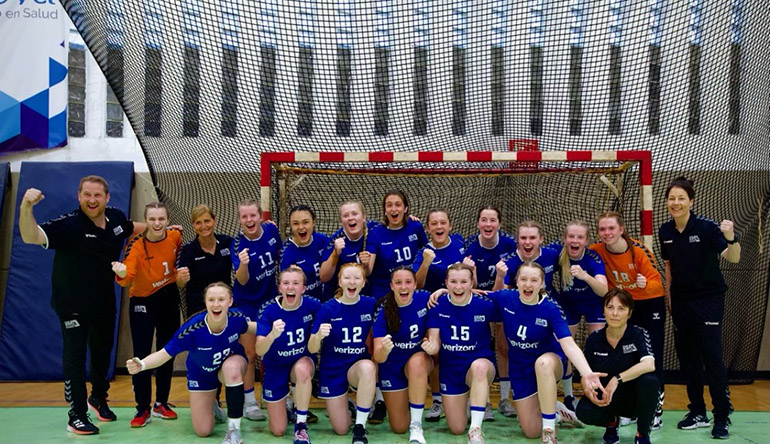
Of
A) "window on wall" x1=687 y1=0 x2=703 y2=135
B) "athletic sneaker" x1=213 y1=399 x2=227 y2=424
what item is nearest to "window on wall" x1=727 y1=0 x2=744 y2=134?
"window on wall" x1=687 y1=0 x2=703 y2=135

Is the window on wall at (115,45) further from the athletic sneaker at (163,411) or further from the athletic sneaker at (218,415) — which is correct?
the athletic sneaker at (218,415)

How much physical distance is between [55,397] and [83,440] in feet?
5.65

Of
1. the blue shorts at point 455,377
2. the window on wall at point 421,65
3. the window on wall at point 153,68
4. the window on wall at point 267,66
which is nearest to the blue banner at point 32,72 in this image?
the window on wall at point 153,68

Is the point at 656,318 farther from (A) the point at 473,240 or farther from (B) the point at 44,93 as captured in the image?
(B) the point at 44,93

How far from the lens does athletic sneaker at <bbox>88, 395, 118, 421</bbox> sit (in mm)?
4781

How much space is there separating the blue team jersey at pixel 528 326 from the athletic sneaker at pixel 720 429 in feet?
3.63

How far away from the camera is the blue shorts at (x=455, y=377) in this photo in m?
4.38

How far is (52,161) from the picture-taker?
280 inches

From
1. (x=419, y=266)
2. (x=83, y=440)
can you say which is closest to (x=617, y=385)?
(x=419, y=266)

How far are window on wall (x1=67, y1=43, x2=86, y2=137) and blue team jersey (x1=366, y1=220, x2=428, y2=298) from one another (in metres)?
4.21

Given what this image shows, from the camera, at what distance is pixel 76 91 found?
7371mm

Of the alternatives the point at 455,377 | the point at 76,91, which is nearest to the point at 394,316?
the point at 455,377

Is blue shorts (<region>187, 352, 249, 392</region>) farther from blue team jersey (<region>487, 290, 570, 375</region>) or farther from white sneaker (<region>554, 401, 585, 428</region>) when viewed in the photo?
white sneaker (<region>554, 401, 585, 428</region>)

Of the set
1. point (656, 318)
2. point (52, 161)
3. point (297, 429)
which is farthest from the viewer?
point (52, 161)
